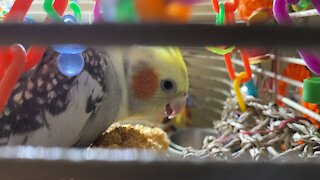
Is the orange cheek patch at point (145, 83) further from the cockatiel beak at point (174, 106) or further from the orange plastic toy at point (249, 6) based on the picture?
the orange plastic toy at point (249, 6)

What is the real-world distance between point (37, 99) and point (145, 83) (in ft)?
0.49

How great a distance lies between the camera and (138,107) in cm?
61

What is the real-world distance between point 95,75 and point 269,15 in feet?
1.22

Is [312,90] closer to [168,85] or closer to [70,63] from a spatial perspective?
[168,85]

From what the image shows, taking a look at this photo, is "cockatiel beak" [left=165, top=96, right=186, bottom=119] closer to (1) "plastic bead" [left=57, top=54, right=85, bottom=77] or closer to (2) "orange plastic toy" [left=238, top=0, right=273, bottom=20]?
(1) "plastic bead" [left=57, top=54, right=85, bottom=77]

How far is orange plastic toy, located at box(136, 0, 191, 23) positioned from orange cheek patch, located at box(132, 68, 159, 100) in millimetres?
299

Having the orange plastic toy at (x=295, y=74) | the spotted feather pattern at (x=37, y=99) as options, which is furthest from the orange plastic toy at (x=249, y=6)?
the spotted feather pattern at (x=37, y=99)

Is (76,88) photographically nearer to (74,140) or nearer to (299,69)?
(74,140)

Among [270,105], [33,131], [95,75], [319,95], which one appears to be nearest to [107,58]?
[95,75]

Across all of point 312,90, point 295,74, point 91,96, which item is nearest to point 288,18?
point 312,90

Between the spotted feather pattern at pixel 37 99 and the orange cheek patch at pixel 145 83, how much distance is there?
7cm

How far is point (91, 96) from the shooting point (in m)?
0.56

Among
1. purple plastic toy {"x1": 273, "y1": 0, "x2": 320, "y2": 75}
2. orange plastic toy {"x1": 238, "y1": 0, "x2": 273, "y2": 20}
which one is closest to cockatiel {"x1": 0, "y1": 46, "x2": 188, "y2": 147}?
purple plastic toy {"x1": 273, "y1": 0, "x2": 320, "y2": 75}

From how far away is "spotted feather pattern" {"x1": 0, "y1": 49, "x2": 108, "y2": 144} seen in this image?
511 mm
